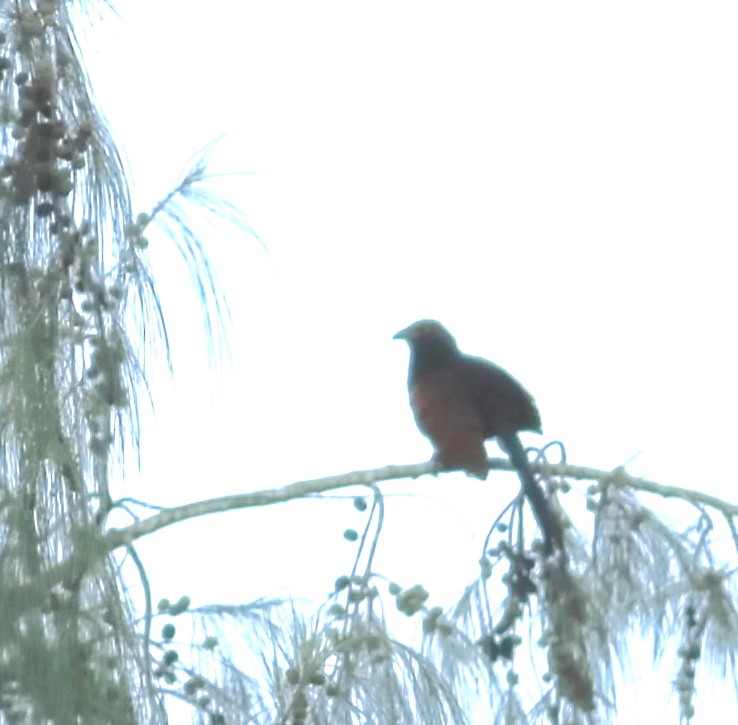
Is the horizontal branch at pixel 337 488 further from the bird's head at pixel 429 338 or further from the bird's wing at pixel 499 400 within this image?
the bird's head at pixel 429 338

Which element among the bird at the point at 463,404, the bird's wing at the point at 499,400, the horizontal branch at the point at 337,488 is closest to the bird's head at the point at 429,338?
the bird at the point at 463,404

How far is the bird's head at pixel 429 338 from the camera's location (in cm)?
425

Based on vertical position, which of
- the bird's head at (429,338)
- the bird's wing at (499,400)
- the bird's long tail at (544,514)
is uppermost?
the bird's head at (429,338)

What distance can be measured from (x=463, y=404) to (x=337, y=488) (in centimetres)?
92

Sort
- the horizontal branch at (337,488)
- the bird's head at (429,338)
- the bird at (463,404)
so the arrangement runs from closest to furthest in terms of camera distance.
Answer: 1. the horizontal branch at (337,488)
2. the bird at (463,404)
3. the bird's head at (429,338)

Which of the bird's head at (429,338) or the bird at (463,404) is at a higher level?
the bird's head at (429,338)

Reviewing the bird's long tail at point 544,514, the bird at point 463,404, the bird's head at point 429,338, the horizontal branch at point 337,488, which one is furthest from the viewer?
the bird's head at point 429,338

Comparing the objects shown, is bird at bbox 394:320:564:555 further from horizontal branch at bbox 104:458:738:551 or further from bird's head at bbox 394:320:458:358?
horizontal branch at bbox 104:458:738:551

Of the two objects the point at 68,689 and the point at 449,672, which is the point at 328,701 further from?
the point at 68,689

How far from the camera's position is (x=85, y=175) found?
2783 mm

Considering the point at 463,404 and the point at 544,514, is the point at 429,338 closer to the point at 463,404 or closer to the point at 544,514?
the point at 463,404

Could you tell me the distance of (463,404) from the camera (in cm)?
399

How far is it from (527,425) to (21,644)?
Answer: 1866 millimetres

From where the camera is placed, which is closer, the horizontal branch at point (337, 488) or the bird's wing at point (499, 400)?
the horizontal branch at point (337, 488)
